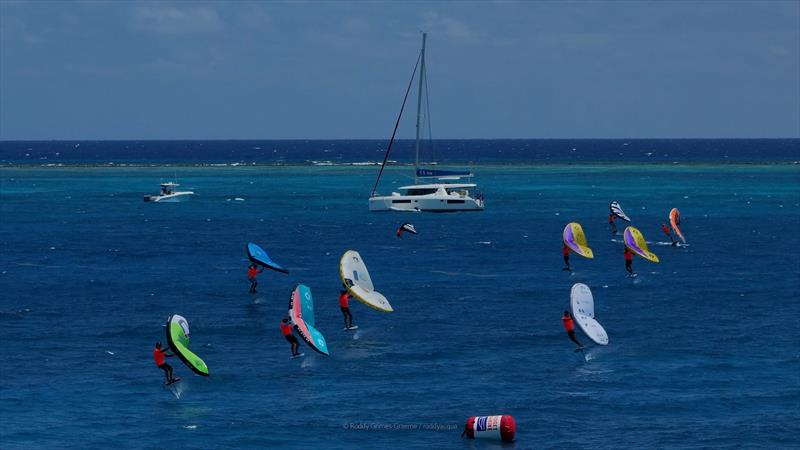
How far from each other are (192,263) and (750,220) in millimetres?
57235

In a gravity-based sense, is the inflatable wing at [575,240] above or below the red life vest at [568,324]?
above

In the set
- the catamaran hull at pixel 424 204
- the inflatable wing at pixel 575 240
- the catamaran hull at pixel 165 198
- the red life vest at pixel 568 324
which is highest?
the inflatable wing at pixel 575 240

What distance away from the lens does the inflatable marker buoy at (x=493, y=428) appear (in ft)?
127

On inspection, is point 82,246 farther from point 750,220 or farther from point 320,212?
point 750,220

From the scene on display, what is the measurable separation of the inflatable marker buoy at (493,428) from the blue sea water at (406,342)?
0.42 m

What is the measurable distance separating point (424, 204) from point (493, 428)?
8694cm

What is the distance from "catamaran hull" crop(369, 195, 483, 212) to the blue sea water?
16404 millimetres

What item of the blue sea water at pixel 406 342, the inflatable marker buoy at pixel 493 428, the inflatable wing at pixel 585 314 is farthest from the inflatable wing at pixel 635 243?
the inflatable marker buoy at pixel 493 428

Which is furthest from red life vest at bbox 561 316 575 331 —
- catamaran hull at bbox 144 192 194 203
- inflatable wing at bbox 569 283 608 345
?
catamaran hull at bbox 144 192 194 203

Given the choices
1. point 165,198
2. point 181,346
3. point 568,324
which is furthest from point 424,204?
point 181,346

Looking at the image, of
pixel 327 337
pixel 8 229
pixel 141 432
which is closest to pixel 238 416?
pixel 141 432

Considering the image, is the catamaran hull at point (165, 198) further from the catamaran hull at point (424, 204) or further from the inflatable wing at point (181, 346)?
the inflatable wing at point (181, 346)

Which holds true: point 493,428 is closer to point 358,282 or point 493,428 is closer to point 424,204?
point 358,282

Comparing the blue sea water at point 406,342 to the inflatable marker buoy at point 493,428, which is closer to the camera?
the inflatable marker buoy at point 493,428
